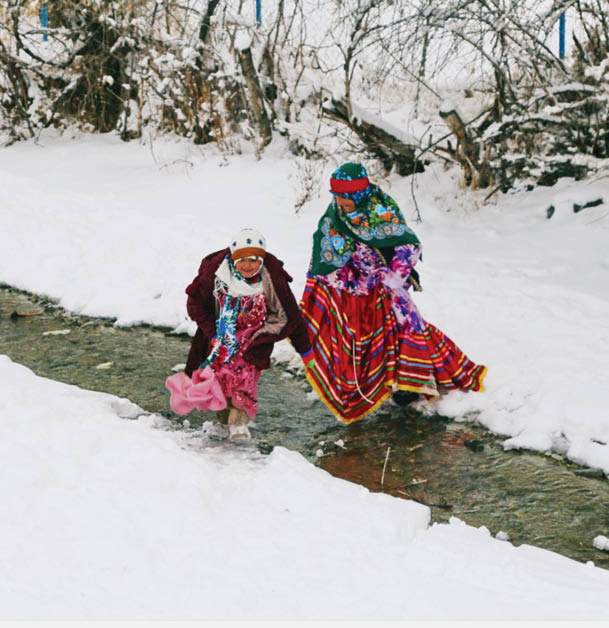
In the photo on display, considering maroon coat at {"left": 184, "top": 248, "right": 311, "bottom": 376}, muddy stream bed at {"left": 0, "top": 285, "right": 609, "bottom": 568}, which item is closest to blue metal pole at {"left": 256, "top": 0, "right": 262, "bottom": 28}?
muddy stream bed at {"left": 0, "top": 285, "right": 609, "bottom": 568}

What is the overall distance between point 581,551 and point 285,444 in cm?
168

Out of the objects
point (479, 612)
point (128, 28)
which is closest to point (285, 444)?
point (479, 612)

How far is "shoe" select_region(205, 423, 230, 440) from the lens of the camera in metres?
4.57

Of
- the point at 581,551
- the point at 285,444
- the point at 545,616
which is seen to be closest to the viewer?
the point at 545,616

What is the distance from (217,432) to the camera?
15.1 ft

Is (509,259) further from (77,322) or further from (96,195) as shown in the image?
(96,195)

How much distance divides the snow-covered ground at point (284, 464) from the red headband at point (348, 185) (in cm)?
139

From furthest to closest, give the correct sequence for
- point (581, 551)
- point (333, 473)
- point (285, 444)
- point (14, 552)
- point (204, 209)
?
point (204, 209)
point (285, 444)
point (333, 473)
point (581, 551)
point (14, 552)

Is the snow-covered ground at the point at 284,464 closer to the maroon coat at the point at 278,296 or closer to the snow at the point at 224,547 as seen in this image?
the snow at the point at 224,547

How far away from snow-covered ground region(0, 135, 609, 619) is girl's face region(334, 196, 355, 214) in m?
1.30

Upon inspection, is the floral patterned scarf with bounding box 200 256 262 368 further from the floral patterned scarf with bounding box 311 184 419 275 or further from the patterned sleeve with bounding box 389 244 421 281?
the patterned sleeve with bounding box 389 244 421 281

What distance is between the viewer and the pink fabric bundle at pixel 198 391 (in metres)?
4.29

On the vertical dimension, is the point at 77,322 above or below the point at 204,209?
below

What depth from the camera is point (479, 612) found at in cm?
277
